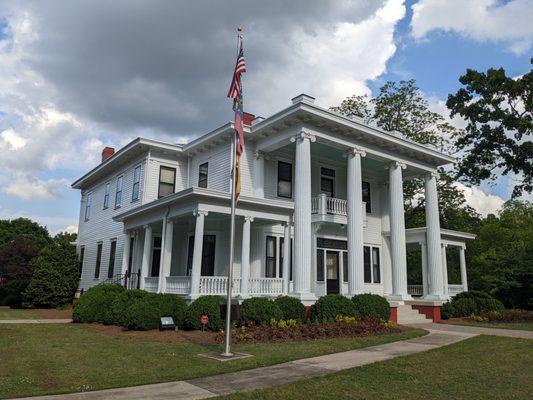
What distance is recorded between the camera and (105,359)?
9625 millimetres

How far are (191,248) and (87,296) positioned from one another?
5529mm

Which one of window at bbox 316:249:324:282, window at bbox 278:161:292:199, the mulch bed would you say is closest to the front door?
window at bbox 316:249:324:282

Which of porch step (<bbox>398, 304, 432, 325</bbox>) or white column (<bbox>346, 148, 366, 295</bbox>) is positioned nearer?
white column (<bbox>346, 148, 366, 295</bbox>)

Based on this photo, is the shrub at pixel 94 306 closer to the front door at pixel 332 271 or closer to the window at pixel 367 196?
the front door at pixel 332 271

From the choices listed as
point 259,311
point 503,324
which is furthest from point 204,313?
point 503,324

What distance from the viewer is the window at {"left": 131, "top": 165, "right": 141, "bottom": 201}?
78.7 ft

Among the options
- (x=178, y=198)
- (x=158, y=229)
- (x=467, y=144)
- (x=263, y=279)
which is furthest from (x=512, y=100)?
(x=158, y=229)

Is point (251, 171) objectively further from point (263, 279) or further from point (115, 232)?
point (115, 232)

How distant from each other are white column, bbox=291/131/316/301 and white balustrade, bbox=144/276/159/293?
6018 millimetres

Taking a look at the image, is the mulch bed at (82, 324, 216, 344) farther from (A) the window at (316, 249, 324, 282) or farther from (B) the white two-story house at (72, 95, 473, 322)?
(A) the window at (316, 249, 324, 282)

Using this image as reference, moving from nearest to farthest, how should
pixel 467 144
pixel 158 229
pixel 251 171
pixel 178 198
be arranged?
1. pixel 178 198
2. pixel 251 171
3. pixel 158 229
4. pixel 467 144

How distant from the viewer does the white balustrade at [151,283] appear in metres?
19.1

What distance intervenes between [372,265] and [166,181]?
1228cm

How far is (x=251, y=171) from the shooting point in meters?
21.2
